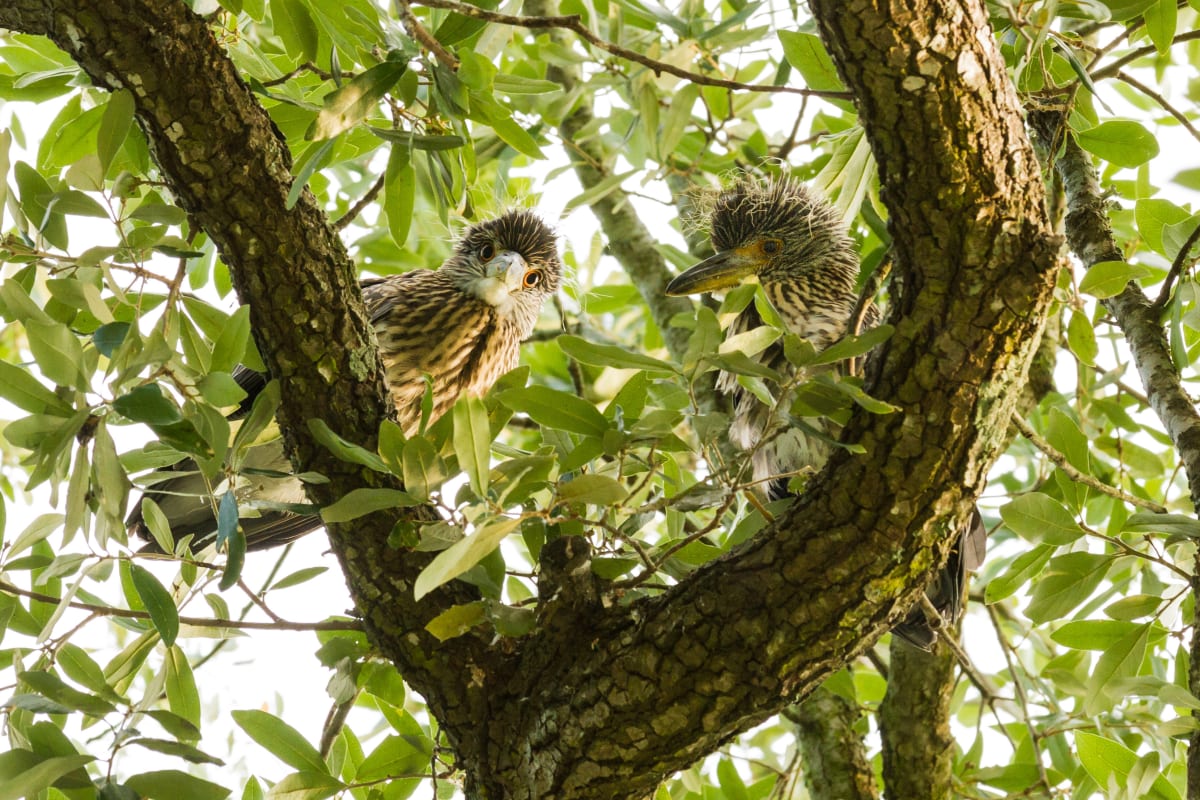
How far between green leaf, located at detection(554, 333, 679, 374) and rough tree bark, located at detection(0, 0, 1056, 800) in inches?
13.2

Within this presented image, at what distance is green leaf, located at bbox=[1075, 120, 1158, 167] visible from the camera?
7.26 ft

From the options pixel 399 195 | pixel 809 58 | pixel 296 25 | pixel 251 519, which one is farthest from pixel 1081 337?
pixel 251 519

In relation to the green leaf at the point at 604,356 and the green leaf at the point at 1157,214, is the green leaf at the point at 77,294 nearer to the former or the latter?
the green leaf at the point at 604,356

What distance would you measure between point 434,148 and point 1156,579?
1932 mm

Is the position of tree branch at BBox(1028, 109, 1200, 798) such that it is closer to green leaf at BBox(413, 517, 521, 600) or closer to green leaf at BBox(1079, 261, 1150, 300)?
green leaf at BBox(1079, 261, 1150, 300)

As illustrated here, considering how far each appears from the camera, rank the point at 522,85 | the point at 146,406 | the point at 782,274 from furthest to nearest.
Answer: the point at 782,274 < the point at 522,85 < the point at 146,406

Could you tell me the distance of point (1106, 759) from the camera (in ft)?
Result: 7.05

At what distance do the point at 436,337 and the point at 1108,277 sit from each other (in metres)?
2.11

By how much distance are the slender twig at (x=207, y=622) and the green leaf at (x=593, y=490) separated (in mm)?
747

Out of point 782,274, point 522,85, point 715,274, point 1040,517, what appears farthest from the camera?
point 782,274

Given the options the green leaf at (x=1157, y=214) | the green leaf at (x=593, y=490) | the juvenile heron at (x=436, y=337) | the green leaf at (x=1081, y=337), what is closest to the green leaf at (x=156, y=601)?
the green leaf at (x=593, y=490)

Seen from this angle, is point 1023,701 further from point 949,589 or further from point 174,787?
point 174,787

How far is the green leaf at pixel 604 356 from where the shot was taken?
1526 millimetres

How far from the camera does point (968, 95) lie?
1.57 meters
